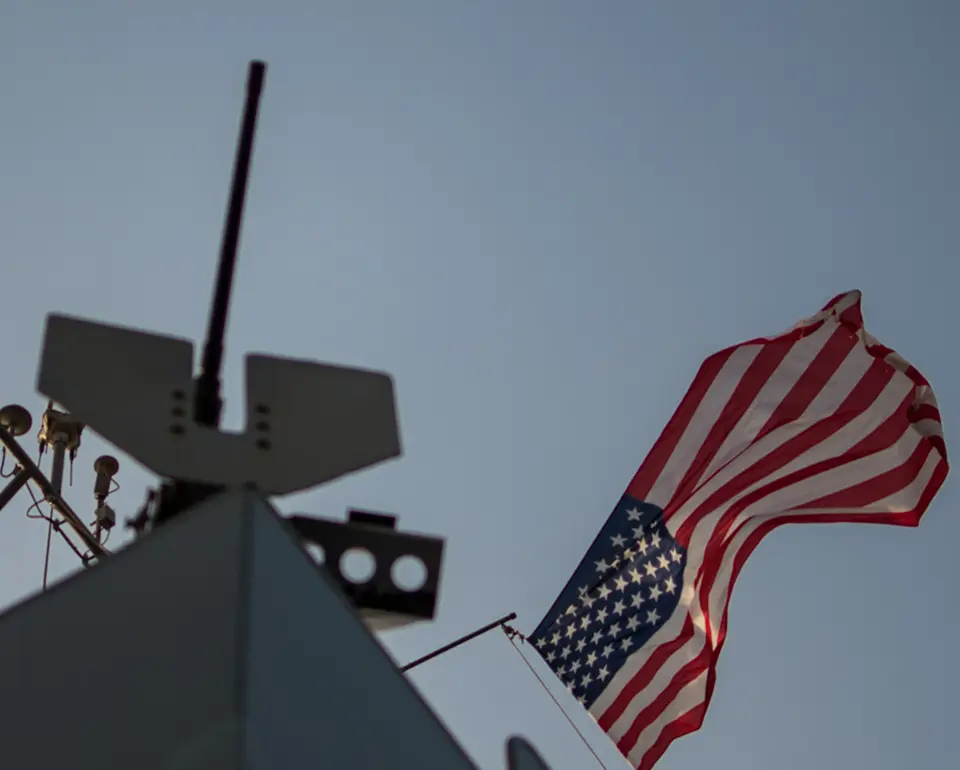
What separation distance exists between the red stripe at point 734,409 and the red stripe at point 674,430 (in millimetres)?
172

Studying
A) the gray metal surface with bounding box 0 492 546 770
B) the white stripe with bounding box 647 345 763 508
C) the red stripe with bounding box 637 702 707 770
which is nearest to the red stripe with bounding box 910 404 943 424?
the white stripe with bounding box 647 345 763 508

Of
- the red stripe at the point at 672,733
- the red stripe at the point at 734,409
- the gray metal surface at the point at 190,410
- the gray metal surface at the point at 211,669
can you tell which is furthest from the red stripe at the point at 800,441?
the gray metal surface at the point at 211,669

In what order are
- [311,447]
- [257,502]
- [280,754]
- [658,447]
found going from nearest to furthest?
[280,754] → [257,502] → [311,447] → [658,447]

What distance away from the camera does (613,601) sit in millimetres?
8547

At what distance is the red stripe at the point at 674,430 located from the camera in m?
8.63

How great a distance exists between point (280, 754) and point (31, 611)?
0.49m

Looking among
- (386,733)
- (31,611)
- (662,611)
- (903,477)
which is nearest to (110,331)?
(31,611)

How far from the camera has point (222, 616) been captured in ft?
5.82

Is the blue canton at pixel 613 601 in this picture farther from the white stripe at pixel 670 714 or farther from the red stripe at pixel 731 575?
the white stripe at pixel 670 714

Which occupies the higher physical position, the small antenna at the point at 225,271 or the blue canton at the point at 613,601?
the small antenna at the point at 225,271

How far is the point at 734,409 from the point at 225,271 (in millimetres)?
6433

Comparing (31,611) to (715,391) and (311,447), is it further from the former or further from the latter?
(715,391)

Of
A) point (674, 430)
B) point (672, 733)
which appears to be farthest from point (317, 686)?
point (674, 430)

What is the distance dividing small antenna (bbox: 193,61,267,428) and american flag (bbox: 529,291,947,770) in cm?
599
